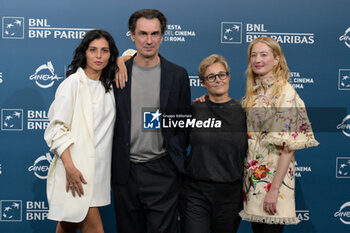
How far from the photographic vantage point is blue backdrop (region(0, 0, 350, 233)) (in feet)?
11.2

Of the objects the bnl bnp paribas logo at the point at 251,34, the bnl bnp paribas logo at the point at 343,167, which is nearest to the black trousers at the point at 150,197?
the bnl bnp paribas logo at the point at 251,34

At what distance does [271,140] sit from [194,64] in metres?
1.48

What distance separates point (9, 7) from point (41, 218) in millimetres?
1975

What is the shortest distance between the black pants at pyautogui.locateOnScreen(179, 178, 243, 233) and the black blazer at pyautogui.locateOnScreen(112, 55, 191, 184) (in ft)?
0.65

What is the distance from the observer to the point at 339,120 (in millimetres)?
3635

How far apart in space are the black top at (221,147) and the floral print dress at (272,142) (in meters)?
0.07

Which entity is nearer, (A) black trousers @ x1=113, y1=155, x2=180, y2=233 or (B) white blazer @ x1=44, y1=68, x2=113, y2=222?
(B) white blazer @ x1=44, y1=68, x2=113, y2=222

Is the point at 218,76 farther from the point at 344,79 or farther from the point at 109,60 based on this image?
the point at 344,79

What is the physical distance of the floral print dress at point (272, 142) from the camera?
2.23 meters

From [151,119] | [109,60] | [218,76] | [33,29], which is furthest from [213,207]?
[33,29]

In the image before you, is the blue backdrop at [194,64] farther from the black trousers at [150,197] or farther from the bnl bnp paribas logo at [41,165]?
the black trousers at [150,197]

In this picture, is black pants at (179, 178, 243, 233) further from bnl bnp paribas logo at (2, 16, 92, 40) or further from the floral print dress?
bnl bnp paribas logo at (2, 16, 92, 40)

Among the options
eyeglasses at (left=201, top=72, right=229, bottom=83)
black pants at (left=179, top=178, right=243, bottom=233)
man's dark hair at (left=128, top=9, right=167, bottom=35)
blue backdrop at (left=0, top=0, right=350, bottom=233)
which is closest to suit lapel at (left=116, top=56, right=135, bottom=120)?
man's dark hair at (left=128, top=9, right=167, bottom=35)

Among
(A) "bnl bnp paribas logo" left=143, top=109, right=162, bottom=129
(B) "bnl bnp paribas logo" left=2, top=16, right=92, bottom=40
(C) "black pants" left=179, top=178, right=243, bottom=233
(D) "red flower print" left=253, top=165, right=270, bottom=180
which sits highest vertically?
(B) "bnl bnp paribas logo" left=2, top=16, right=92, bottom=40
